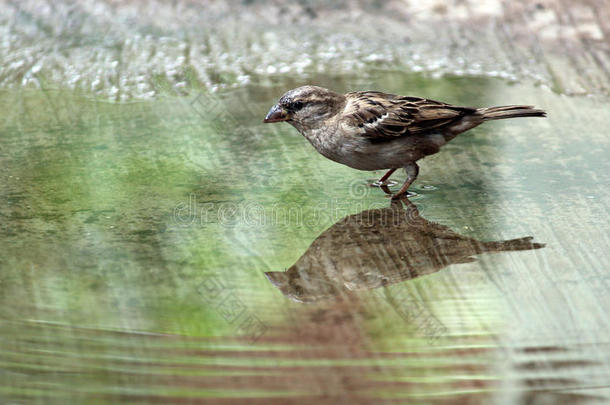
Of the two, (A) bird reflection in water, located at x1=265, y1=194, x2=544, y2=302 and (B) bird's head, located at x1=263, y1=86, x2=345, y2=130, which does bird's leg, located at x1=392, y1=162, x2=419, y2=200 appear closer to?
(A) bird reflection in water, located at x1=265, y1=194, x2=544, y2=302

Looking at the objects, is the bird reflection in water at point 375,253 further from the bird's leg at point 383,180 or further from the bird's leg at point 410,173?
the bird's leg at point 383,180

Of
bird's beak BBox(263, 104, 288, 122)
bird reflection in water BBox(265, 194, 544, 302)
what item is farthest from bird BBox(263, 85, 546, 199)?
bird reflection in water BBox(265, 194, 544, 302)

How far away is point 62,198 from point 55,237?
0.49 metres

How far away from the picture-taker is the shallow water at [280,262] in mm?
2709

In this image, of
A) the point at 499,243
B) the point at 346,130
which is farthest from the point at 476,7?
the point at 499,243

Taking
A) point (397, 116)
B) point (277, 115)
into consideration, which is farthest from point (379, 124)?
point (277, 115)

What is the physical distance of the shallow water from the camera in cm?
271

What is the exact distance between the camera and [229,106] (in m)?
5.53

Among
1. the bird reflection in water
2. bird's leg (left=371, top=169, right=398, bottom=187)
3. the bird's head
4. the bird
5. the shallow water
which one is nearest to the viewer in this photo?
the shallow water

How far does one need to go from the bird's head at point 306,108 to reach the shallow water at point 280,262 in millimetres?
276

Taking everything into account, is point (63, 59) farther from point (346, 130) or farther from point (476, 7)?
point (476, 7)

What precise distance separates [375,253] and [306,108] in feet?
4.22

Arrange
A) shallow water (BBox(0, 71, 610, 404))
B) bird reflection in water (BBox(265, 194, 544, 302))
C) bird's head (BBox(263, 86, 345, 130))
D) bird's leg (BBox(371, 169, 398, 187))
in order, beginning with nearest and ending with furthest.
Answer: shallow water (BBox(0, 71, 610, 404))
bird reflection in water (BBox(265, 194, 544, 302))
bird's head (BBox(263, 86, 345, 130))
bird's leg (BBox(371, 169, 398, 187))

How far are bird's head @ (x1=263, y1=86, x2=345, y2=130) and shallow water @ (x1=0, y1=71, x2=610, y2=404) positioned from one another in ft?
0.91
